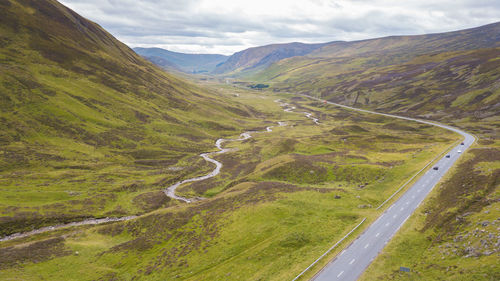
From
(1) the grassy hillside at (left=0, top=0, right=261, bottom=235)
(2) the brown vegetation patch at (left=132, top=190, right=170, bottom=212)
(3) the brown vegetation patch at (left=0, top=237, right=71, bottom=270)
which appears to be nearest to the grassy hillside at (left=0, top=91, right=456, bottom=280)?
(3) the brown vegetation patch at (left=0, top=237, right=71, bottom=270)

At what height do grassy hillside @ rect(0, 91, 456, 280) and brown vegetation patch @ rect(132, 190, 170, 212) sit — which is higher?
grassy hillside @ rect(0, 91, 456, 280)

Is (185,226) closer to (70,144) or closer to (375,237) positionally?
(375,237)

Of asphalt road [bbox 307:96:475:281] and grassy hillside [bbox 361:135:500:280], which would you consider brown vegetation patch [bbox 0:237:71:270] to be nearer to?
asphalt road [bbox 307:96:475:281]

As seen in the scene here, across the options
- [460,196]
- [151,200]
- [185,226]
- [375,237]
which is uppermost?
[460,196]

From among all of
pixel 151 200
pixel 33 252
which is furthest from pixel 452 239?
pixel 151 200

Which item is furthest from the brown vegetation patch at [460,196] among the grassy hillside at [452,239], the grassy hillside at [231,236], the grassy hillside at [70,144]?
the grassy hillside at [70,144]

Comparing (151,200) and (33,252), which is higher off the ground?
(33,252)

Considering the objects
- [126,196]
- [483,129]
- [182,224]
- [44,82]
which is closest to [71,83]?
[44,82]

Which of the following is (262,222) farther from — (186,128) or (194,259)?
(186,128)
